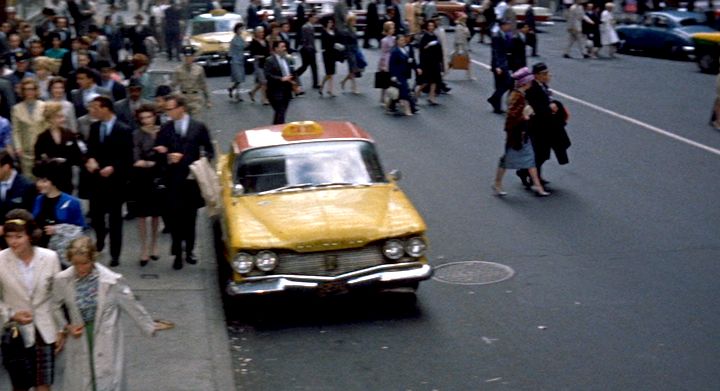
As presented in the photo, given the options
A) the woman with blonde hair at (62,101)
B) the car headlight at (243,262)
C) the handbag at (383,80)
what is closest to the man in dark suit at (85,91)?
the woman with blonde hair at (62,101)

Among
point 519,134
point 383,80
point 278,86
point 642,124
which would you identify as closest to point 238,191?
point 519,134

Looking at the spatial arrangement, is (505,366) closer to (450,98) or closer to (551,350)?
(551,350)

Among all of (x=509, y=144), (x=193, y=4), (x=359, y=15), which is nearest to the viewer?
(x=509, y=144)

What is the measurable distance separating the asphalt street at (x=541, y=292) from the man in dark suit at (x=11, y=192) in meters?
2.15

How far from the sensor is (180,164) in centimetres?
1320

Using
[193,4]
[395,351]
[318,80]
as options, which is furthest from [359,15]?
[395,351]

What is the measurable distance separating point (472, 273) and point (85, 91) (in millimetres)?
5659

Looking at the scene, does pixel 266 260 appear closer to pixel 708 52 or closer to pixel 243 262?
pixel 243 262

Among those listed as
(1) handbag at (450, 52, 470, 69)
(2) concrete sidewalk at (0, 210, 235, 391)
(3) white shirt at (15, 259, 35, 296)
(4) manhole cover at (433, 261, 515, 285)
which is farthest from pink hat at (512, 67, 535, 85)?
(1) handbag at (450, 52, 470, 69)

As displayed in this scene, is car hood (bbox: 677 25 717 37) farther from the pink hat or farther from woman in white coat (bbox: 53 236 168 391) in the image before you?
woman in white coat (bbox: 53 236 168 391)

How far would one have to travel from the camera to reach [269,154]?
13.0 m

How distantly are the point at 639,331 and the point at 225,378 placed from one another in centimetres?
355

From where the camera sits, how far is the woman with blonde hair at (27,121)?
48.0ft

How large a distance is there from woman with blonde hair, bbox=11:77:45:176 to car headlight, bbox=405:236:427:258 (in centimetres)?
523
